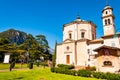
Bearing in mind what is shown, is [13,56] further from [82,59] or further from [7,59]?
[82,59]

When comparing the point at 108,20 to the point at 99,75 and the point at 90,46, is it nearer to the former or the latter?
the point at 90,46

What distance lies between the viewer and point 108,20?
35.4m

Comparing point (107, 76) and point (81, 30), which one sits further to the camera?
point (81, 30)

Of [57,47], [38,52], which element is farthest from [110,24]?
[38,52]

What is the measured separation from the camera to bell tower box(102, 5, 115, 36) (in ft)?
113

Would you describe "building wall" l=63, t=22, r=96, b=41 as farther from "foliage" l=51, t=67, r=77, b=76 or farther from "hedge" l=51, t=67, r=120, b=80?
"hedge" l=51, t=67, r=120, b=80

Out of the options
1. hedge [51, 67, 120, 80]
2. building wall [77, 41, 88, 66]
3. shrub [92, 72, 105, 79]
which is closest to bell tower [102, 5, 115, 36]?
building wall [77, 41, 88, 66]

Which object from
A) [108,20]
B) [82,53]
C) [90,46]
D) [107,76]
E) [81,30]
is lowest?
[107,76]

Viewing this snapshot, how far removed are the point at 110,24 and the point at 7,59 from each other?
38.9m

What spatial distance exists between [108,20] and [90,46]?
8.75m

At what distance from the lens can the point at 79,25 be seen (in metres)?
43.9

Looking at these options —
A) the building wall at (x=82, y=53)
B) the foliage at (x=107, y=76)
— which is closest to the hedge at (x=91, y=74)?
the foliage at (x=107, y=76)

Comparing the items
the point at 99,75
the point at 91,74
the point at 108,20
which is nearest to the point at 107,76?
the point at 99,75

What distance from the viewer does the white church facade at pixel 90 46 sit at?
2806 cm
